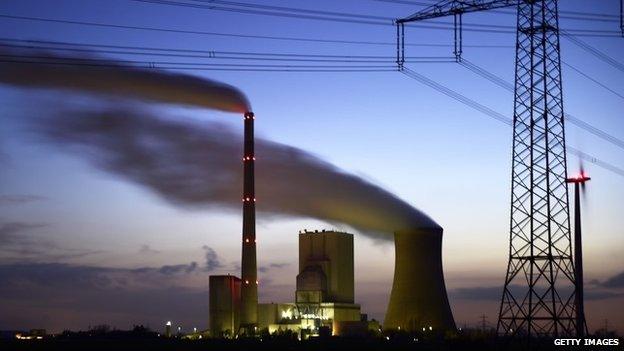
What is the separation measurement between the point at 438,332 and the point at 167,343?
69.8 feet

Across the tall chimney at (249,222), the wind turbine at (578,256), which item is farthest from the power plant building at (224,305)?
the wind turbine at (578,256)

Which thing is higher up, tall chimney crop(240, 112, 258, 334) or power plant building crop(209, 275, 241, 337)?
tall chimney crop(240, 112, 258, 334)

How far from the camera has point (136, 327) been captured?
7269cm

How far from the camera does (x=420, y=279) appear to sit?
Result: 62.3 m

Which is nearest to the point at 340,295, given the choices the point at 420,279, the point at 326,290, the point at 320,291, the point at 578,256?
the point at 326,290

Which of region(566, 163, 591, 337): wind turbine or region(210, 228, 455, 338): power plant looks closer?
region(566, 163, 591, 337): wind turbine

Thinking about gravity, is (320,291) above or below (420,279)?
below

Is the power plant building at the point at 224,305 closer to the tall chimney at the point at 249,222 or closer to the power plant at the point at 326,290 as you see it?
the power plant at the point at 326,290

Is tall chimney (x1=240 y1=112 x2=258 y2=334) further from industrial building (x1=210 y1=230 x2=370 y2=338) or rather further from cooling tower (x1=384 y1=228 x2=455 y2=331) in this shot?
cooling tower (x1=384 y1=228 x2=455 y2=331)

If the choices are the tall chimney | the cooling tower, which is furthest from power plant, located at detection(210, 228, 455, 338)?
the tall chimney

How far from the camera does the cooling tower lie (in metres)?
62.6

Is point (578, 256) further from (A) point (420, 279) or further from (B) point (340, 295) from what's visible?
(B) point (340, 295)

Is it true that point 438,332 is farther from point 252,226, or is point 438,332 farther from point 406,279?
point 252,226

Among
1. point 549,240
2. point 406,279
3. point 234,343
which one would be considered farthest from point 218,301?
point 549,240
